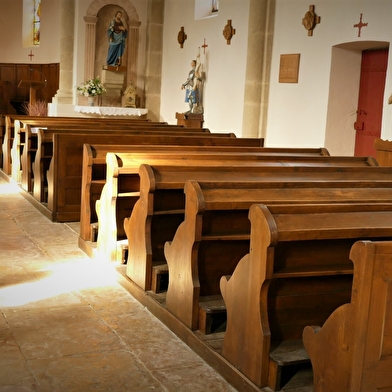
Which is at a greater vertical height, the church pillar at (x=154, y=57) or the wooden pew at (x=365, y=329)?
the church pillar at (x=154, y=57)

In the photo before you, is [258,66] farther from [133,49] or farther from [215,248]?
[215,248]

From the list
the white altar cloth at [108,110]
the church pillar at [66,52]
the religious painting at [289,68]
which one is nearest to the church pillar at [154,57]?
the white altar cloth at [108,110]

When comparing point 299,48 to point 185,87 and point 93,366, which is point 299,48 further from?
point 93,366

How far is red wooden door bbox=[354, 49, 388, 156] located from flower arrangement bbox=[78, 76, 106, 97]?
6497 mm

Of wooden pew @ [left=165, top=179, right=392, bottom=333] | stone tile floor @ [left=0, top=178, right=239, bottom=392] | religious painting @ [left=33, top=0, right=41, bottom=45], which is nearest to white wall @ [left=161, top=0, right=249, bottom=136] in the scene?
religious painting @ [left=33, top=0, right=41, bottom=45]

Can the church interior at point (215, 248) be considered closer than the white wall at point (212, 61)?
Yes

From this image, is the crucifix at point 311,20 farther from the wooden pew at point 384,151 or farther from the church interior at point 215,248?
the wooden pew at point 384,151

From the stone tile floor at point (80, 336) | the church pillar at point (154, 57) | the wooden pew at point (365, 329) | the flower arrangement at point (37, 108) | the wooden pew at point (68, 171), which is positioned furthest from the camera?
the church pillar at point (154, 57)

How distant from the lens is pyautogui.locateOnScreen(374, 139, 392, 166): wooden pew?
719 centimetres

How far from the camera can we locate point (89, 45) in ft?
49.4

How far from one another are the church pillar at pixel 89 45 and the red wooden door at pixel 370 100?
710 cm

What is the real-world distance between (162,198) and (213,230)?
31.8 inches

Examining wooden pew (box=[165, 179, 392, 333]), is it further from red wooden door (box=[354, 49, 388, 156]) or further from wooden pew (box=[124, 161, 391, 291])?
red wooden door (box=[354, 49, 388, 156])

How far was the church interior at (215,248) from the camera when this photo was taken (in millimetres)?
2998
